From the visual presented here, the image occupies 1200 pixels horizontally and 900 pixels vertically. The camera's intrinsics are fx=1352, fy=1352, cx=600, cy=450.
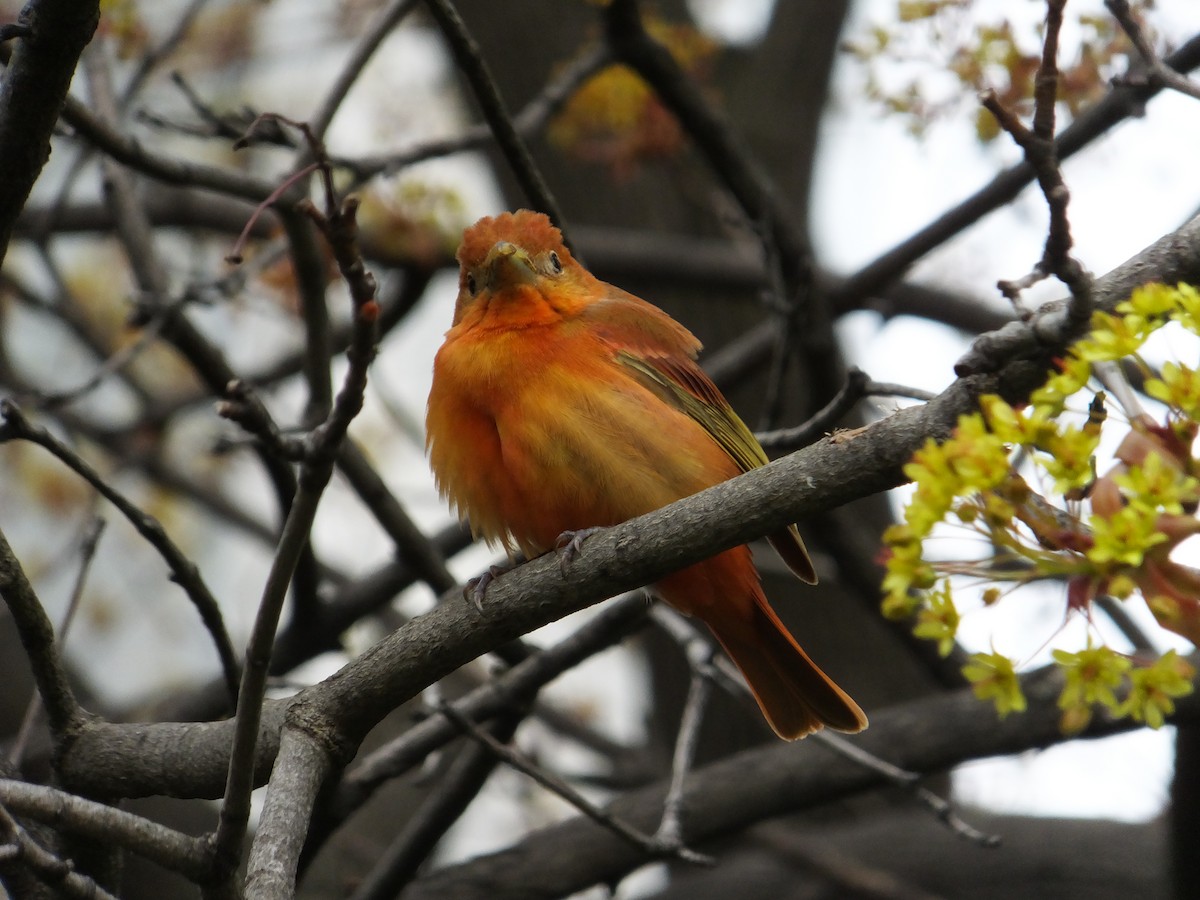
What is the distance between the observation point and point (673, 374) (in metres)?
4.30

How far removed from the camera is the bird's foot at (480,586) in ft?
9.52

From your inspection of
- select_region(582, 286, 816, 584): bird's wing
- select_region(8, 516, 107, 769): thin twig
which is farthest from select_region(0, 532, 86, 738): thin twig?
select_region(582, 286, 816, 584): bird's wing

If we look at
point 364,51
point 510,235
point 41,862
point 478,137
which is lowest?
point 41,862

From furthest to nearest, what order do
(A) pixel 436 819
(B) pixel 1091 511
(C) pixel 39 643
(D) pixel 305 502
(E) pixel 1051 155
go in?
(A) pixel 436 819, (C) pixel 39 643, (E) pixel 1051 155, (D) pixel 305 502, (B) pixel 1091 511

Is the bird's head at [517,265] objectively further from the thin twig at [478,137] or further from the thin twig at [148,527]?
the thin twig at [148,527]

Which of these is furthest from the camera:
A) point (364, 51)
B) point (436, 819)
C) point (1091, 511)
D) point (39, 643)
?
point (364, 51)

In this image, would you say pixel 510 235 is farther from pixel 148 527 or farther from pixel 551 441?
pixel 148 527

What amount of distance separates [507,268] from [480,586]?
1.36m

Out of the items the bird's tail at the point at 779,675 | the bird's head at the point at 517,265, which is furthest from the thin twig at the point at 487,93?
the bird's tail at the point at 779,675

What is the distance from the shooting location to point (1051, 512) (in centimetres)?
206

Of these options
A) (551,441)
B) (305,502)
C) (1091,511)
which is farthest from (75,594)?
(1091,511)

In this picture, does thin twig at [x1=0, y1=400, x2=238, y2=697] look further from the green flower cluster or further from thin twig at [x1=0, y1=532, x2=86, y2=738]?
the green flower cluster

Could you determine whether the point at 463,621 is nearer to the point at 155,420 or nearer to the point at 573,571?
the point at 573,571

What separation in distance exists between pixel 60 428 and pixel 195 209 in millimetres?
1505
